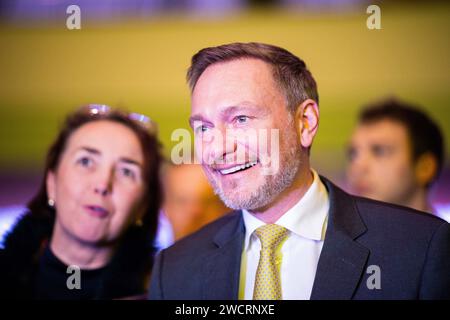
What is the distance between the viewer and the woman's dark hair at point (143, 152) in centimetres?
188

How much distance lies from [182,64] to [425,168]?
1.30m

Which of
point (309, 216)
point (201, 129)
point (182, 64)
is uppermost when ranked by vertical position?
point (182, 64)

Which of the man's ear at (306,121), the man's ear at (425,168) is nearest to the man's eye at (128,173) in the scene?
the man's ear at (306,121)

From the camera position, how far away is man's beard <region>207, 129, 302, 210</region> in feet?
4.88

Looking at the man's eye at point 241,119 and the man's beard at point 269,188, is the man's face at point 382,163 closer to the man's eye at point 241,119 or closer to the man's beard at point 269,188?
the man's beard at point 269,188

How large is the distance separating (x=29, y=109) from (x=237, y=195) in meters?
2.03

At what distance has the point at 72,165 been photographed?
1.85 metres

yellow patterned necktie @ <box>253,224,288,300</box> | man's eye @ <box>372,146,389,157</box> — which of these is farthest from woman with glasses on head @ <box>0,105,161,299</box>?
man's eye @ <box>372,146,389,157</box>

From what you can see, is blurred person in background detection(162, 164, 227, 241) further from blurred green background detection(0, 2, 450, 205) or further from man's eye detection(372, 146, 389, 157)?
man's eye detection(372, 146, 389, 157)

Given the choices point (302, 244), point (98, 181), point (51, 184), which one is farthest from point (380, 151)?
point (51, 184)

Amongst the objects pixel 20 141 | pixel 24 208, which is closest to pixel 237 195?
pixel 24 208

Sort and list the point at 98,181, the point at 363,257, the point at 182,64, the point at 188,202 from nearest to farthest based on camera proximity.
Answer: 1. the point at 363,257
2. the point at 98,181
3. the point at 188,202
4. the point at 182,64

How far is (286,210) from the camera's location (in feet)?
5.10

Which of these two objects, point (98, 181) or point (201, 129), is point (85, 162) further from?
point (201, 129)
